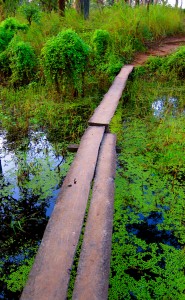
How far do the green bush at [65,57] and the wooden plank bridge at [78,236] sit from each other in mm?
2694

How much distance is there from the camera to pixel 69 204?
225 centimetres

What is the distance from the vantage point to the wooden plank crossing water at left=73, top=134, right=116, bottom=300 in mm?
1577

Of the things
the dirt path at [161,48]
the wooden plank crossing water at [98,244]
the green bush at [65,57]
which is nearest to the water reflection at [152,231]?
the wooden plank crossing water at [98,244]

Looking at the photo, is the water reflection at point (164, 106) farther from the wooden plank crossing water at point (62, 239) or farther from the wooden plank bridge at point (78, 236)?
the wooden plank crossing water at point (62, 239)

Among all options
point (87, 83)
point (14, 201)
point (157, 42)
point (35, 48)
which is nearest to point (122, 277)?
point (14, 201)

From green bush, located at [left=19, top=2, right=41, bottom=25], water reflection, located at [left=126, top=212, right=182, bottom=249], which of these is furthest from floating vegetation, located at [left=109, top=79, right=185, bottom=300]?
green bush, located at [left=19, top=2, right=41, bottom=25]

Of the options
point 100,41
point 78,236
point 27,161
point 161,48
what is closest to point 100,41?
point 100,41

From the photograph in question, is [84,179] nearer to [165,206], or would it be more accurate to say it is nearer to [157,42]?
[165,206]

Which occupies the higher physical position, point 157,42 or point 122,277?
point 157,42

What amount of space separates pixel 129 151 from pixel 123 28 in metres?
5.31

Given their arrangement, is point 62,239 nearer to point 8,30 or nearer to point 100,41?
point 100,41

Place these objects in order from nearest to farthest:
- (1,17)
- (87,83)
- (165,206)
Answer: (165,206)
(87,83)
(1,17)

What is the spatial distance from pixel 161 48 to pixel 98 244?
8.04 metres

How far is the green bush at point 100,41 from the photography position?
7.14 meters
